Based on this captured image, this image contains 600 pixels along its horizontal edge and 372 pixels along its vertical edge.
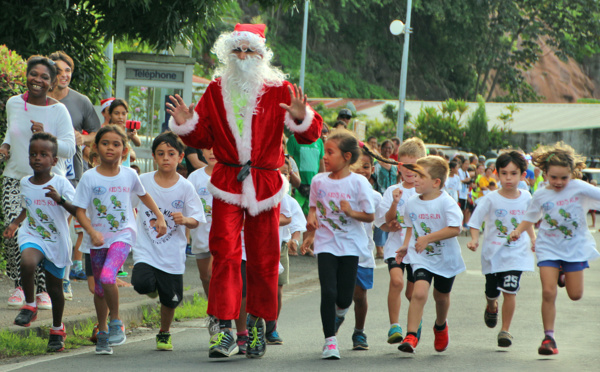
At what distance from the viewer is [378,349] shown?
7051 millimetres

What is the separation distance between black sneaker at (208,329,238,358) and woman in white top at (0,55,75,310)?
6.91 ft

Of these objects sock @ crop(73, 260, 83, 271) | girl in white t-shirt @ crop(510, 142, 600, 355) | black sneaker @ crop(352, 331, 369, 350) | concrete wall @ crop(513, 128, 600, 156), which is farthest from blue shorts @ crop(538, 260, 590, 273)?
concrete wall @ crop(513, 128, 600, 156)

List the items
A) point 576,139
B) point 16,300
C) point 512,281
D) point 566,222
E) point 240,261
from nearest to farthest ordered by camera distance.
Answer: point 240,261
point 566,222
point 512,281
point 16,300
point 576,139

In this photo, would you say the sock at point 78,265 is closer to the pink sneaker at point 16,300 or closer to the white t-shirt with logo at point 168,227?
the pink sneaker at point 16,300

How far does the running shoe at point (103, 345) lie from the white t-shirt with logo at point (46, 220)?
2.01ft

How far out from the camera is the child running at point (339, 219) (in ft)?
22.4

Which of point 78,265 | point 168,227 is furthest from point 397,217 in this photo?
point 78,265

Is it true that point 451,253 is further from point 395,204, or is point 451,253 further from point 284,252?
point 284,252

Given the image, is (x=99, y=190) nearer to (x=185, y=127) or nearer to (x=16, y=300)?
(x=185, y=127)

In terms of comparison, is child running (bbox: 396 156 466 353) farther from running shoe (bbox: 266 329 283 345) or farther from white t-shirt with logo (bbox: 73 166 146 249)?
white t-shirt with logo (bbox: 73 166 146 249)

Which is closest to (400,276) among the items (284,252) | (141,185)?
(284,252)

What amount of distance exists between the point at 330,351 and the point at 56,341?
193 cm

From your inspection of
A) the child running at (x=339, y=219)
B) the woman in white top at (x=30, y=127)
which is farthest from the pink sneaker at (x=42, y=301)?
the child running at (x=339, y=219)

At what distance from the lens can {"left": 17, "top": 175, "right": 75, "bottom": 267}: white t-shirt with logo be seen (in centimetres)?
677
